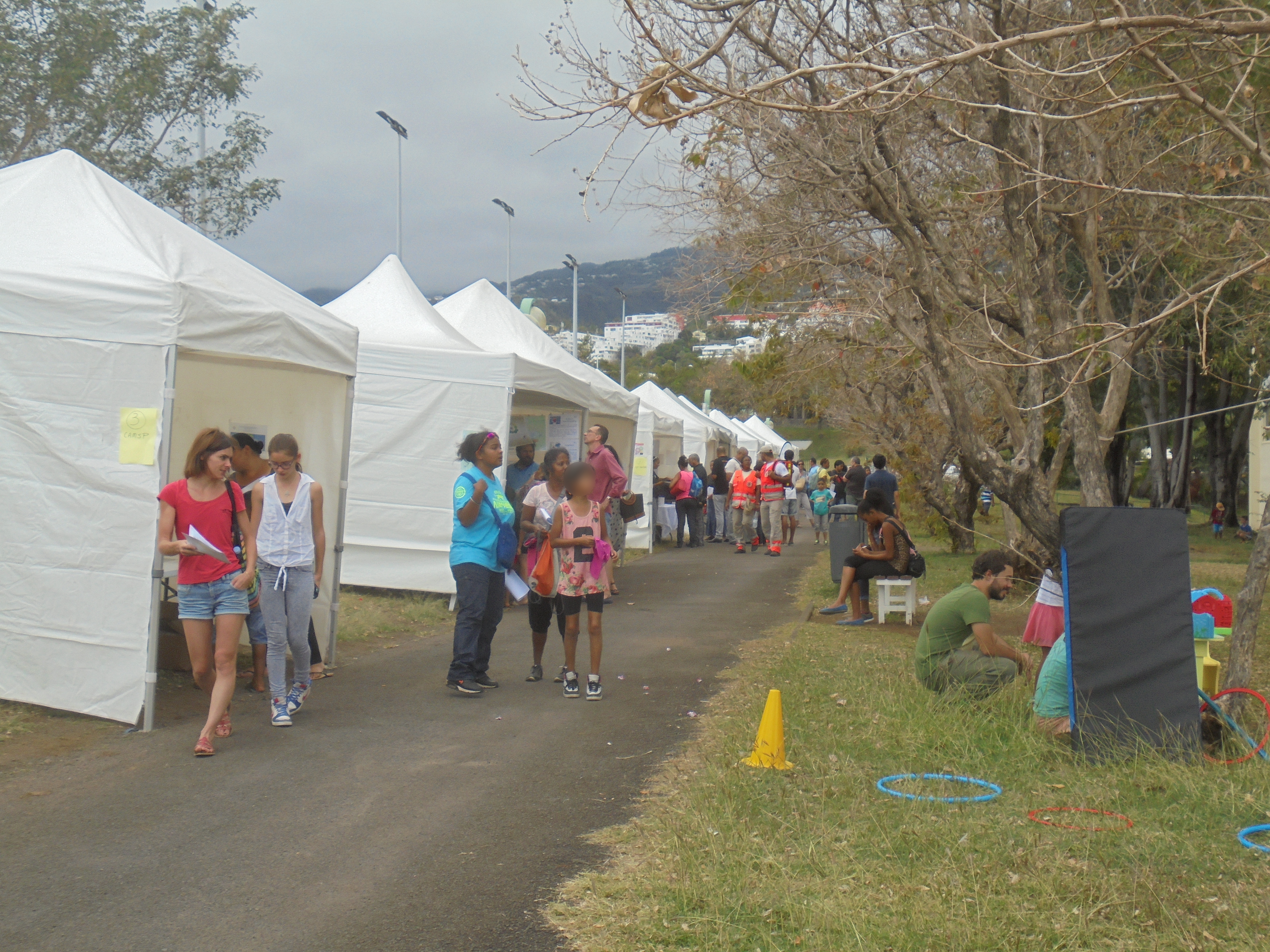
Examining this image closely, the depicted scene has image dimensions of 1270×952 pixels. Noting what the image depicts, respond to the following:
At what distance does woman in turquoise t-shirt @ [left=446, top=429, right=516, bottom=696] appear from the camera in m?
7.74

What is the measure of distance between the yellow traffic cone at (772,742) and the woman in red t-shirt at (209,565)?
294 cm

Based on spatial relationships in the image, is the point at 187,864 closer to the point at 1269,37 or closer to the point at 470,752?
the point at 470,752

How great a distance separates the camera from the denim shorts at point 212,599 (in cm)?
623

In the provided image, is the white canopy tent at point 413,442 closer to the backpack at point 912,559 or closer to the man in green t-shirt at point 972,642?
the backpack at point 912,559

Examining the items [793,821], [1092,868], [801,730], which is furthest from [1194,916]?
[801,730]

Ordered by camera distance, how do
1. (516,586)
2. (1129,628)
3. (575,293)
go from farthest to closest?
1. (575,293)
2. (516,586)
3. (1129,628)

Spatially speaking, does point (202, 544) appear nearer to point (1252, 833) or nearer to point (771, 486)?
point (1252, 833)

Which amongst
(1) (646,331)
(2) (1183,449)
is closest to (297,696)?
(2) (1183,449)

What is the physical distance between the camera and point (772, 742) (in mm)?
5789

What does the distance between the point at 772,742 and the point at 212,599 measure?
10.6ft

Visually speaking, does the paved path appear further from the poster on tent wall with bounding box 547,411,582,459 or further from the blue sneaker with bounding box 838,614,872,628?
the poster on tent wall with bounding box 547,411,582,459

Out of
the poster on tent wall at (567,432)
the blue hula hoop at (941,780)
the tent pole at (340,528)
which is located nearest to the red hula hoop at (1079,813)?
the blue hula hoop at (941,780)

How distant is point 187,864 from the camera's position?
4.50 metres

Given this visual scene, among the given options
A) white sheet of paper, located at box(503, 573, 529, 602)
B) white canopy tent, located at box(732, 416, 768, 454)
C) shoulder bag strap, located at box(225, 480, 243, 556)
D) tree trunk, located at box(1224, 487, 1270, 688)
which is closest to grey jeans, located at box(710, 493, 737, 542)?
white canopy tent, located at box(732, 416, 768, 454)
